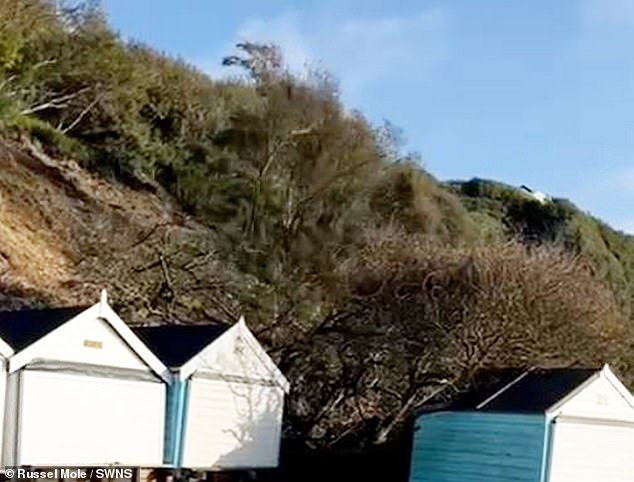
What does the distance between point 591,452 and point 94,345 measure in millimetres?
7584

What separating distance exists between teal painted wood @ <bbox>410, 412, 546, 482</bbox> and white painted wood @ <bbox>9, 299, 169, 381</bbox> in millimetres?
4874

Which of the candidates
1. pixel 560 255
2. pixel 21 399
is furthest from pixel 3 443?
pixel 560 255

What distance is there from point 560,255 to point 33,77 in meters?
17.7

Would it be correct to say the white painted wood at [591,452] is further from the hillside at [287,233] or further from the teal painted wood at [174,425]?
the teal painted wood at [174,425]

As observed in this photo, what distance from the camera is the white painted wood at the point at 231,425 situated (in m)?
17.0

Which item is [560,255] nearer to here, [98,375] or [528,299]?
[528,299]

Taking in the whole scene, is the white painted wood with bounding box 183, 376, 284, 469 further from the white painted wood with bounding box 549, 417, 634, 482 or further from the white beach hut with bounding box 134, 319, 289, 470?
the white painted wood with bounding box 549, 417, 634, 482

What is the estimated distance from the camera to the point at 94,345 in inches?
617

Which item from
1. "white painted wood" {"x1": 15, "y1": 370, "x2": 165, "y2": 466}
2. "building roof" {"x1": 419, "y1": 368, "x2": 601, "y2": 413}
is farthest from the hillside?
"white painted wood" {"x1": 15, "y1": 370, "x2": 165, "y2": 466}

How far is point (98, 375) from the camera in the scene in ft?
51.6

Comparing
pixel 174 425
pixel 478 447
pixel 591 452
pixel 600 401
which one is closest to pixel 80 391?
pixel 174 425

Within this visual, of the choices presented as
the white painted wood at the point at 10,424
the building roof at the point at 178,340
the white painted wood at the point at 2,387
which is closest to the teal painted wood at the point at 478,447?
the building roof at the point at 178,340

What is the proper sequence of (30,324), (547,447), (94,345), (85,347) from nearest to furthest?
(85,347) < (94,345) < (30,324) < (547,447)

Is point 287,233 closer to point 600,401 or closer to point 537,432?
point 600,401
